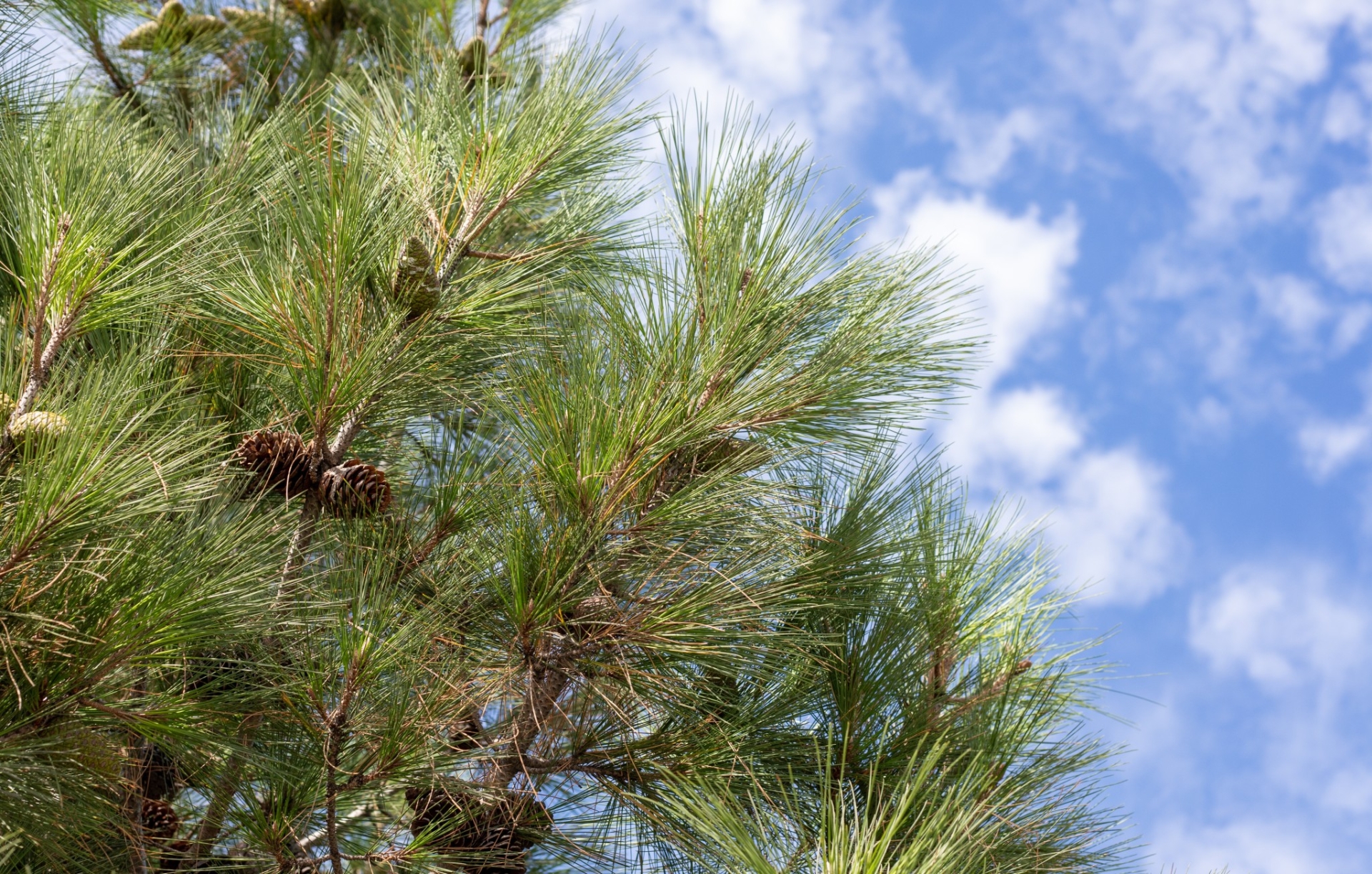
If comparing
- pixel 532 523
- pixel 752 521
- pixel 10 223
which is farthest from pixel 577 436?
pixel 10 223

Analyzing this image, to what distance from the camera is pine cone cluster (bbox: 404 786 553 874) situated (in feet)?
4.34

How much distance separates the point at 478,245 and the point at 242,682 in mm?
653

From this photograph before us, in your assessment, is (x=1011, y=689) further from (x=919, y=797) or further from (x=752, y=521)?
(x=752, y=521)

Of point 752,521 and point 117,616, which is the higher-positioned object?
point 752,521

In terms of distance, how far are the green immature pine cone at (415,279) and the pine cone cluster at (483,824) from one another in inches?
20.2

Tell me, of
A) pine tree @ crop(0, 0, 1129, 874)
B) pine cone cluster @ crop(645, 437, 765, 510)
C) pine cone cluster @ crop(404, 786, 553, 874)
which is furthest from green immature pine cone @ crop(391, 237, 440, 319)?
pine cone cluster @ crop(404, 786, 553, 874)

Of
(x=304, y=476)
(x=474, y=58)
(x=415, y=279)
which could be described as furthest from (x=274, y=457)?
(x=474, y=58)

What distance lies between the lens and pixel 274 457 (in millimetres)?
1278

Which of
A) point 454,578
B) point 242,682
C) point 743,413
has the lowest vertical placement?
point 242,682

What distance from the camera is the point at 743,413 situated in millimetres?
1330

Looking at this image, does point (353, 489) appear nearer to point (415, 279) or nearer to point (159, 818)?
point (415, 279)

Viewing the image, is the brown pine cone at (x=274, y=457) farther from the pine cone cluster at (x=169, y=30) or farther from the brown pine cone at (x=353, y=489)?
the pine cone cluster at (x=169, y=30)

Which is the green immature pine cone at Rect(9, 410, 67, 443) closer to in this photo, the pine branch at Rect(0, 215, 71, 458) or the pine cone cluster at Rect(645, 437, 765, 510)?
the pine branch at Rect(0, 215, 71, 458)

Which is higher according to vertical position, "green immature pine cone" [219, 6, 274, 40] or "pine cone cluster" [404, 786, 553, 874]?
"green immature pine cone" [219, 6, 274, 40]
